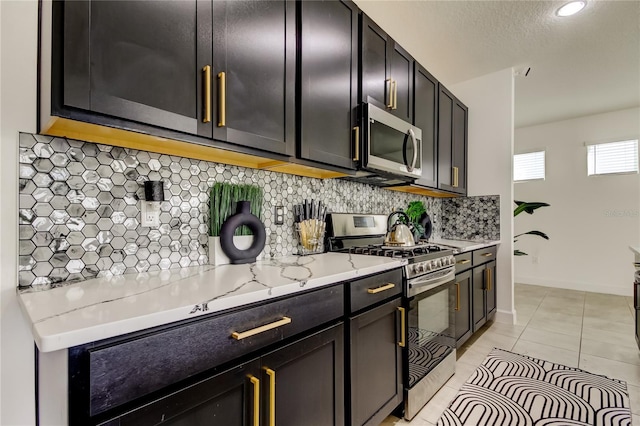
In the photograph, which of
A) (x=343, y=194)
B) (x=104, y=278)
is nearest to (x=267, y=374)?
(x=104, y=278)

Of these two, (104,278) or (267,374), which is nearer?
(267,374)

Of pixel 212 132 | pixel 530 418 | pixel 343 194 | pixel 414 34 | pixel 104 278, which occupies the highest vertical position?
pixel 414 34

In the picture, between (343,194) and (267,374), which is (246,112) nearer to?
(267,374)

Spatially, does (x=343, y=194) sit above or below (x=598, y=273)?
above

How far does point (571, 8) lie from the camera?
227 centimetres

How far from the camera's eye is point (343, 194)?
2.33m

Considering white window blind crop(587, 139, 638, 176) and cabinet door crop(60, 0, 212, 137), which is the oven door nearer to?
cabinet door crop(60, 0, 212, 137)

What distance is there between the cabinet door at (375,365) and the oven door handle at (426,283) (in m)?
0.13

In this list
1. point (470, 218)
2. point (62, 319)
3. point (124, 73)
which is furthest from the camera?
point (470, 218)

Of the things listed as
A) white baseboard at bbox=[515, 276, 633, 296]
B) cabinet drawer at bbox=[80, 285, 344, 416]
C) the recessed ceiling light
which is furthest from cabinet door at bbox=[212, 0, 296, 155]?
white baseboard at bbox=[515, 276, 633, 296]

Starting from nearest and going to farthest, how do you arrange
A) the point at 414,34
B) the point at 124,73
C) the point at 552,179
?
the point at 124,73
the point at 414,34
the point at 552,179

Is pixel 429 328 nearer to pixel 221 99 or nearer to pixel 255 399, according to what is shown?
pixel 255 399

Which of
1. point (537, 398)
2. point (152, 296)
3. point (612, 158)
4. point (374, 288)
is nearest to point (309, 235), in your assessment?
point (374, 288)

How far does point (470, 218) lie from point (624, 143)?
298 cm
